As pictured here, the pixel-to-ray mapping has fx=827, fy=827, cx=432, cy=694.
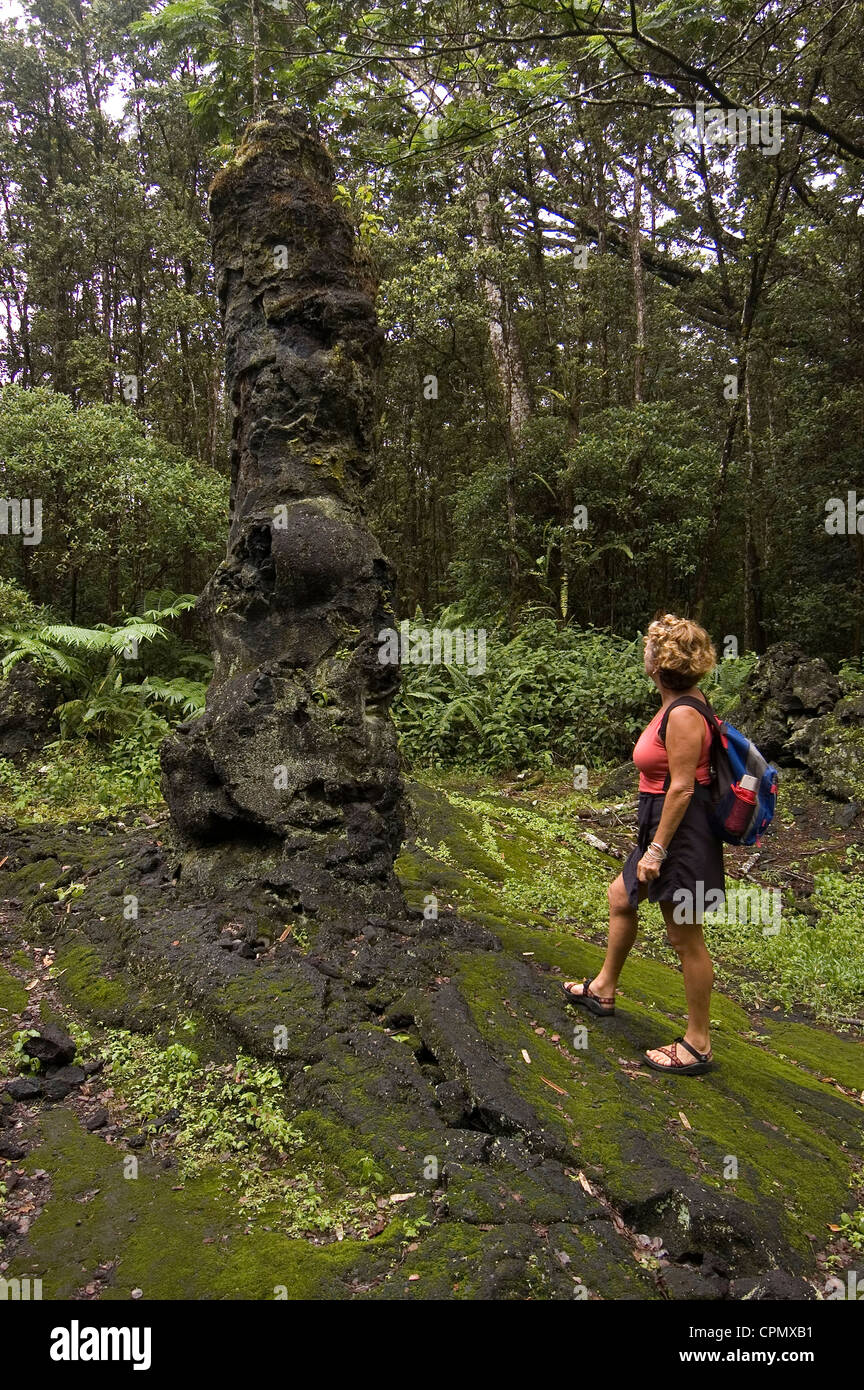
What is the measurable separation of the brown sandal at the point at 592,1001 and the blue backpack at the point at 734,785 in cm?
103

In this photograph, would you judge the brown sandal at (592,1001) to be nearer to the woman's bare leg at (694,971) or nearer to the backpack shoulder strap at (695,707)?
the woman's bare leg at (694,971)

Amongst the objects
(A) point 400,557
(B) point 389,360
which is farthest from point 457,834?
(A) point 400,557

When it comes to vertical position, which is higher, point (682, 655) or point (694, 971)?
point (682, 655)

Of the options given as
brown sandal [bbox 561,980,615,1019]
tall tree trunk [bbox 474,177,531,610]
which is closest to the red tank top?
brown sandal [bbox 561,980,615,1019]

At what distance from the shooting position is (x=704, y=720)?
3.49 metres

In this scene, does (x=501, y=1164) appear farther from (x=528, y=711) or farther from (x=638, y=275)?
(x=638, y=275)

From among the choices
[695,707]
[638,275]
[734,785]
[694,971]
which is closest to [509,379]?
[638,275]

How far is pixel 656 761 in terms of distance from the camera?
3619 mm

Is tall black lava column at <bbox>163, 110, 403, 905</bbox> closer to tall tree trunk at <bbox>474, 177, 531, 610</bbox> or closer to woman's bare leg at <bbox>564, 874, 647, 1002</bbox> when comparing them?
woman's bare leg at <bbox>564, 874, 647, 1002</bbox>

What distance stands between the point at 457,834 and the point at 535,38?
216 inches

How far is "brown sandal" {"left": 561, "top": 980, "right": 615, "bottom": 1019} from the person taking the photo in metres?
3.92

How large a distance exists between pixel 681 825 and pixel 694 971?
62 cm

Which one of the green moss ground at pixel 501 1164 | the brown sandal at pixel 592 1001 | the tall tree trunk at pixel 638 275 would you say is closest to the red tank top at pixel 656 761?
the brown sandal at pixel 592 1001
